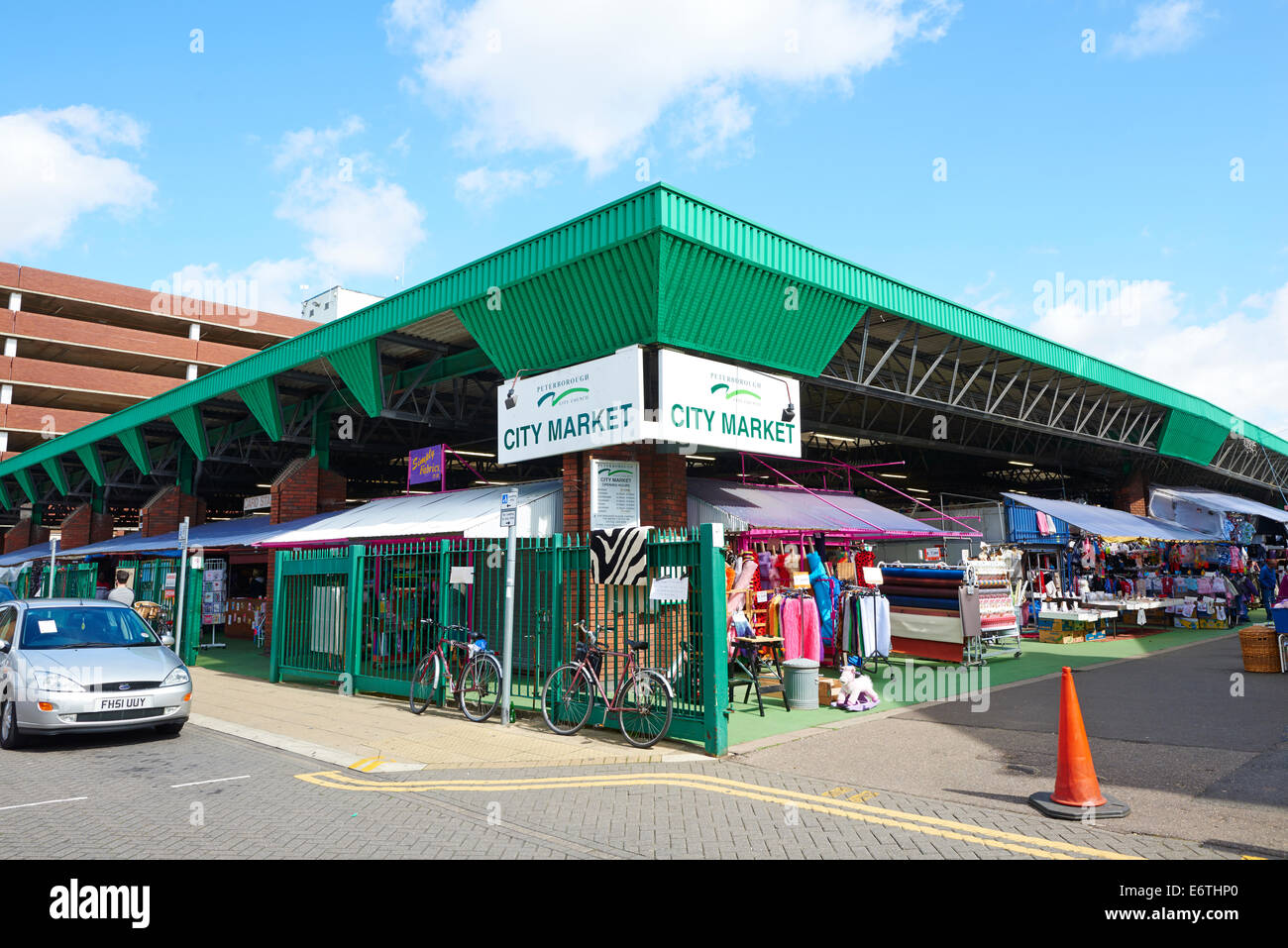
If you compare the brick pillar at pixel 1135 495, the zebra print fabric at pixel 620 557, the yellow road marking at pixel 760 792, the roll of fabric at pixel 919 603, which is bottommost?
the yellow road marking at pixel 760 792

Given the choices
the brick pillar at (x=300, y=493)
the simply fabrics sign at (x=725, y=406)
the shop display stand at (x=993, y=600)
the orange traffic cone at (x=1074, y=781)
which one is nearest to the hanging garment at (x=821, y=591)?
the simply fabrics sign at (x=725, y=406)

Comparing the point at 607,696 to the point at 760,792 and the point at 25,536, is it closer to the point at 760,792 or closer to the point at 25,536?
the point at 760,792

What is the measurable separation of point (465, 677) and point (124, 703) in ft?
12.4

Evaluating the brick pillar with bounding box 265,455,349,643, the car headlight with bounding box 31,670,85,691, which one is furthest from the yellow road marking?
the brick pillar with bounding box 265,455,349,643

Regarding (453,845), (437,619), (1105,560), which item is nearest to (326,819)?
(453,845)

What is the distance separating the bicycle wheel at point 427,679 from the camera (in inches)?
429

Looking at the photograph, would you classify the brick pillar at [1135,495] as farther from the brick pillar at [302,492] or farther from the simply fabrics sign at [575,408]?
the brick pillar at [302,492]

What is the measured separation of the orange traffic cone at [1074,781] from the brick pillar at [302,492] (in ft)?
62.5

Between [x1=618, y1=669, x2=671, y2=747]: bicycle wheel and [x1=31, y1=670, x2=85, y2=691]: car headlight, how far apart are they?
5.75m

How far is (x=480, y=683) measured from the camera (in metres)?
10.5

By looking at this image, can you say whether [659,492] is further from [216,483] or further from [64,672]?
[216,483]

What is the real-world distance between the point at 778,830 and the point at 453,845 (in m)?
2.22

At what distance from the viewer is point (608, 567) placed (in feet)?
30.9

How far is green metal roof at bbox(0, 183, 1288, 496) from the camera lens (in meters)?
11.5
